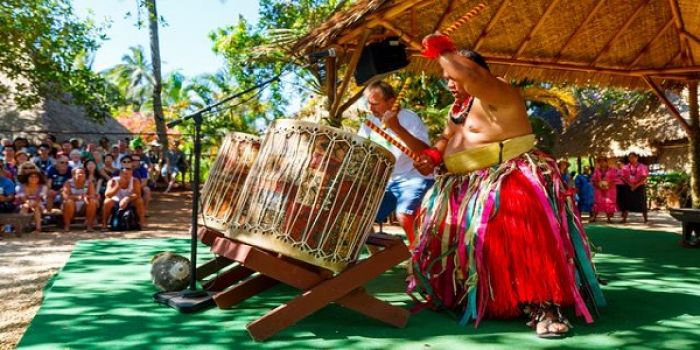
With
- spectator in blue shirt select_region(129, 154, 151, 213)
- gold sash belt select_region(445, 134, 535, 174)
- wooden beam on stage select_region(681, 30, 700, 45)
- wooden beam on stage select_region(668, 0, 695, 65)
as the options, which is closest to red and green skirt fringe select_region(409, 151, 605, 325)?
gold sash belt select_region(445, 134, 535, 174)

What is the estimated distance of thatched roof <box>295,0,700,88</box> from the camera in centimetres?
504

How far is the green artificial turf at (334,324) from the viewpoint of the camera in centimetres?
285

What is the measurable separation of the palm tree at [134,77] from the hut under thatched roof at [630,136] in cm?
2858

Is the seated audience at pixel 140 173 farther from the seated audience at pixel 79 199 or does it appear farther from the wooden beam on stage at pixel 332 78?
the wooden beam on stage at pixel 332 78

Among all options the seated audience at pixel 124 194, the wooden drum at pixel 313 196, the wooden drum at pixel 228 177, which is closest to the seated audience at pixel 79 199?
the seated audience at pixel 124 194

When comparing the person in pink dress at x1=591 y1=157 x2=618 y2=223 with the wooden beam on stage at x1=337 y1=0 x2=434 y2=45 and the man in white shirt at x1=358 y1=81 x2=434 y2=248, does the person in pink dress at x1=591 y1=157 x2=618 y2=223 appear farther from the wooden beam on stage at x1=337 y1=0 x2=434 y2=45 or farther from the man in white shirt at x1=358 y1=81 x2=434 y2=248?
the wooden beam on stage at x1=337 y1=0 x2=434 y2=45

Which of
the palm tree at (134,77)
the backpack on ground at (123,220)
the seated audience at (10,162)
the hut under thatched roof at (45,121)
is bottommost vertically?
the backpack on ground at (123,220)

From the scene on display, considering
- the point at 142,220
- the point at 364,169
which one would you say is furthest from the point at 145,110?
the point at 364,169

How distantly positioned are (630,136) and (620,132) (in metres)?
0.51

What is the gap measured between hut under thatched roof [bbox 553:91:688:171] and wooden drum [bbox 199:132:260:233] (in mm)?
16930

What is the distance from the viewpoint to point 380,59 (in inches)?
195

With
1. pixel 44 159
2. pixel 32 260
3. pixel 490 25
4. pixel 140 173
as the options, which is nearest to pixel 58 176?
pixel 44 159

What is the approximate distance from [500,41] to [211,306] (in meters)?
4.35

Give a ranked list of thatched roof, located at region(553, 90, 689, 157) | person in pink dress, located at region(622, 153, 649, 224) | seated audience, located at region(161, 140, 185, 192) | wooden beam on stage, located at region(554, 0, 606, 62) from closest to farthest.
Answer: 1. wooden beam on stage, located at region(554, 0, 606, 62)
2. person in pink dress, located at region(622, 153, 649, 224)
3. seated audience, located at region(161, 140, 185, 192)
4. thatched roof, located at region(553, 90, 689, 157)
